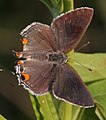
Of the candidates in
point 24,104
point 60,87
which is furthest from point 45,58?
point 24,104

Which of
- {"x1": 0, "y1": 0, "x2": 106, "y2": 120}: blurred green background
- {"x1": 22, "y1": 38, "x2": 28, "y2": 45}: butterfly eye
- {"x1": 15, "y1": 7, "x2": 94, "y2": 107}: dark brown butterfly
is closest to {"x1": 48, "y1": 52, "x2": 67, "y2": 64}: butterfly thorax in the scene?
{"x1": 15, "y1": 7, "x2": 94, "y2": 107}: dark brown butterfly

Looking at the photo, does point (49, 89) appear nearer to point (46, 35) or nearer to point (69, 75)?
point (69, 75)

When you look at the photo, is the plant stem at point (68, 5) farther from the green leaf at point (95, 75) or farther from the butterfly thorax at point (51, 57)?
the green leaf at point (95, 75)

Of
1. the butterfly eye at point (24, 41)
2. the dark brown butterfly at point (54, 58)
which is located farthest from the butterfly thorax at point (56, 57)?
the butterfly eye at point (24, 41)

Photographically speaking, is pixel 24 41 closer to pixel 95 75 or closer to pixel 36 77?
pixel 36 77

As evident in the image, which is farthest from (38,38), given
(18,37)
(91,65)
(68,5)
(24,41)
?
(18,37)

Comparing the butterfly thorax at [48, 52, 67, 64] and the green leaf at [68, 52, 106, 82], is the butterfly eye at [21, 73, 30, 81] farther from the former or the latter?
the green leaf at [68, 52, 106, 82]

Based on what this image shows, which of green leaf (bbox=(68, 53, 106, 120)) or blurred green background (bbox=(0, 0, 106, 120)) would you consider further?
blurred green background (bbox=(0, 0, 106, 120))
